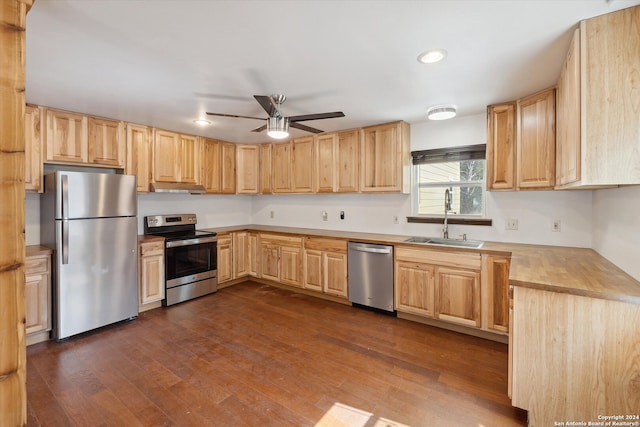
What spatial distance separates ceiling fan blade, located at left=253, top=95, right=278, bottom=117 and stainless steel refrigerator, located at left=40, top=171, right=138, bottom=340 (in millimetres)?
2020

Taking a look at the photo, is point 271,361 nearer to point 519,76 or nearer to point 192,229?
point 192,229

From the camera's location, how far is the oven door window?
3.87m

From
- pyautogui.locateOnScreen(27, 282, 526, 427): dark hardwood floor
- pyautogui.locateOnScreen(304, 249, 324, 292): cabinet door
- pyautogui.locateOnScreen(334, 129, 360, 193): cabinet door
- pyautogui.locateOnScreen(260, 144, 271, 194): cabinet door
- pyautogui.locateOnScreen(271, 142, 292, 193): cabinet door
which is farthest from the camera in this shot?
pyautogui.locateOnScreen(260, 144, 271, 194): cabinet door

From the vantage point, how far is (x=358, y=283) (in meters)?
3.71

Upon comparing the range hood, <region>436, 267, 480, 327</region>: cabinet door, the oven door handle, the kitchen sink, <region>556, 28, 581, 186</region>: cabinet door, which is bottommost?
<region>436, 267, 480, 327</region>: cabinet door

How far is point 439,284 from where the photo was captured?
3.13 metres

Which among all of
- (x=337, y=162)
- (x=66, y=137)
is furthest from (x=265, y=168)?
(x=66, y=137)

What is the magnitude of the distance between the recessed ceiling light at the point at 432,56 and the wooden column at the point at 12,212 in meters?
2.04

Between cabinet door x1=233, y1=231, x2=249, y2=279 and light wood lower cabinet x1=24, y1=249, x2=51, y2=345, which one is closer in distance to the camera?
light wood lower cabinet x1=24, y1=249, x2=51, y2=345

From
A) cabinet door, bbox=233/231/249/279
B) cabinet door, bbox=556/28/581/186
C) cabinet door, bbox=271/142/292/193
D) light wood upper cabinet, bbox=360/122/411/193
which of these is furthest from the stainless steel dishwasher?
cabinet door, bbox=233/231/249/279

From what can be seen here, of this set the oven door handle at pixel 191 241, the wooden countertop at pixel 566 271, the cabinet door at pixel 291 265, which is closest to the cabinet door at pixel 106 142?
the oven door handle at pixel 191 241

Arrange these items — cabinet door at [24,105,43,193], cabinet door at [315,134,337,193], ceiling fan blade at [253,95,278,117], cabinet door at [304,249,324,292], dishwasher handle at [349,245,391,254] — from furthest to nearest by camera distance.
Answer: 1. cabinet door at [315,134,337,193]
2. cabinet door at [304,249,324,292]
3. dishwasher handle at [349,245,391,254]
4. cabinet door at [24,105,43,193]
5. ceiling fan blade at [253,95,278,117]

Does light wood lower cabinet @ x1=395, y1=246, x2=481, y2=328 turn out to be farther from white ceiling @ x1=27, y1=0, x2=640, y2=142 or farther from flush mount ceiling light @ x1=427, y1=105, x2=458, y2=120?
white ceiling @ x1=27, y1=0, x2=640, y2=142

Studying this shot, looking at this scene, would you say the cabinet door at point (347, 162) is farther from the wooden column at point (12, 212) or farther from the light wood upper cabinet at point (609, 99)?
the wooden column at point (12, 212)
